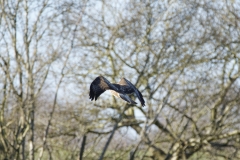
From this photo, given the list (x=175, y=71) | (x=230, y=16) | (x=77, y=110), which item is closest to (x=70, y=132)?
(x=77, y=110)

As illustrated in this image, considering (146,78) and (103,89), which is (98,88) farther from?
(146,78)

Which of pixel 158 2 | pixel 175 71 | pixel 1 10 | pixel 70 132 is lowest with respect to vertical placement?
pixel 70 132

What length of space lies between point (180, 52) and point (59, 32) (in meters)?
3.21

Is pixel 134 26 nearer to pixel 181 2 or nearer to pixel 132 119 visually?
pixel 181 2

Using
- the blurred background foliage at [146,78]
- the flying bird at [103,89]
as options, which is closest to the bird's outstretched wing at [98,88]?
the flying bird at [103,89]

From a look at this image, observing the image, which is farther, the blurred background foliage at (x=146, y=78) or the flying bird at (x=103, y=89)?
the blurred background foliage at (x=146, y=78)

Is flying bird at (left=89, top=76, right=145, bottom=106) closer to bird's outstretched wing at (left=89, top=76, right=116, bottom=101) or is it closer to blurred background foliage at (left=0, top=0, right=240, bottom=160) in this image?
bird's outstretched wing at (left=89, top=76, right=116, bottom=101)

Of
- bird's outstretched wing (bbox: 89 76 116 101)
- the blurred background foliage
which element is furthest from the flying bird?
the blurred background foliage

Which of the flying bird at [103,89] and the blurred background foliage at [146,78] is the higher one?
the blurred background foliage at [146,78]

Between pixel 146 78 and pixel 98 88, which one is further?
pixel 146 78

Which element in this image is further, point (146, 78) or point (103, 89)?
point (146, 78)

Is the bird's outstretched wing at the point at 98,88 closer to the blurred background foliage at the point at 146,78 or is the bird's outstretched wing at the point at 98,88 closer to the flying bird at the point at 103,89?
the flying bird at the point at 103,89

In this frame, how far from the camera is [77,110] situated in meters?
16.2

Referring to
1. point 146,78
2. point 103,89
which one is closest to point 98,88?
point 103,89
